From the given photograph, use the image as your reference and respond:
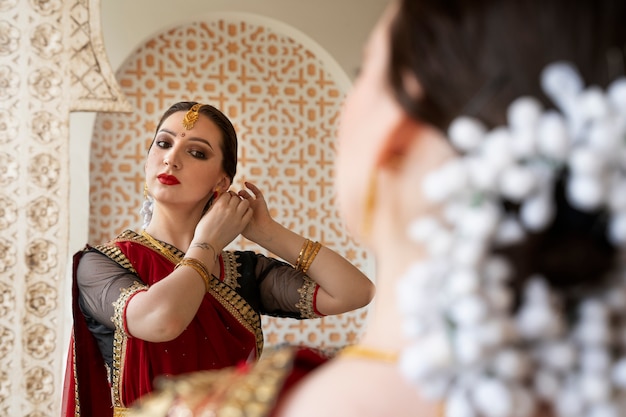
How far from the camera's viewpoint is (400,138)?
2.23 feet

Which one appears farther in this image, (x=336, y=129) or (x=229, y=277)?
(x=336, y=129)

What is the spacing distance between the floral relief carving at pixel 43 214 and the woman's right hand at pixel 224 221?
1.95ft

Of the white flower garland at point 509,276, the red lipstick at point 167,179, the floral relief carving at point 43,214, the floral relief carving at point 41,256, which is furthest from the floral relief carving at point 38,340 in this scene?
the white flower garland at point 509,276

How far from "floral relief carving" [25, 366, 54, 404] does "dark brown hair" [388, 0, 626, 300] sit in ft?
6.18

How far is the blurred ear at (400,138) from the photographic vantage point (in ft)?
2.21

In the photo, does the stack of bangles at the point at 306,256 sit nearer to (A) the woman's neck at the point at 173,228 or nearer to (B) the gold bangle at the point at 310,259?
(B) the gold bangle at the point at 310,259

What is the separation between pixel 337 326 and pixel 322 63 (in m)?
1.32

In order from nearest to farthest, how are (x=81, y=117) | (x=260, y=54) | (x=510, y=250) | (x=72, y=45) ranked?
(x=510, y=250)
(x=72, y=45)
(x=81, y=117)
(x=260, y=54)

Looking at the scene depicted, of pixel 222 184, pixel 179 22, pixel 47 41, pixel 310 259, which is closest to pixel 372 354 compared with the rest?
pixel 310 259

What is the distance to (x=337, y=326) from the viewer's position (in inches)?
163

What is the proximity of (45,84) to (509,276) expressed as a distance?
1925 millimetres

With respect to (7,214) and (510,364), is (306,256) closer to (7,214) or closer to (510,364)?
(7,214)

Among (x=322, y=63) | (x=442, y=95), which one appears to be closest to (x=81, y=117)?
(x=322, y=63)

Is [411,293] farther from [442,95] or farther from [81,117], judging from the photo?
[81,117]
